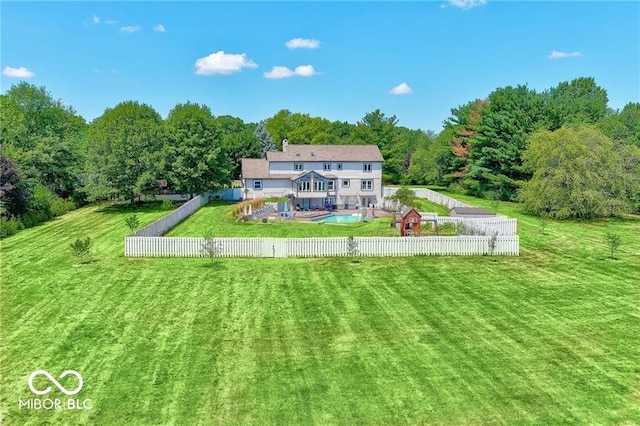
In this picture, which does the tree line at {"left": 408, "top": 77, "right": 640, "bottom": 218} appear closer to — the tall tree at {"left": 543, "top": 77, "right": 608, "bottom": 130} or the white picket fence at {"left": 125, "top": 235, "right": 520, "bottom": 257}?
the tall tree at {"left": 543, "top": 77, "right": 608, "bottom": 130}

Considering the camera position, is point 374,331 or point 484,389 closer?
point 484,389

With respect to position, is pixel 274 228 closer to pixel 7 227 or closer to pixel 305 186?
pixel 305 186

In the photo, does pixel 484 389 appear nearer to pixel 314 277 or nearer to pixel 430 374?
pixel 430 374

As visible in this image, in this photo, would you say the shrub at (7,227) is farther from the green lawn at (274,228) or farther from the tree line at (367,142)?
the green lawn at (274,228)

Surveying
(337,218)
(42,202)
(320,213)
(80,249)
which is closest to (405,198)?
(337,218)

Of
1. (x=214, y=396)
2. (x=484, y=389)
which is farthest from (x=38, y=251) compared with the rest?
(x=484, y=389)

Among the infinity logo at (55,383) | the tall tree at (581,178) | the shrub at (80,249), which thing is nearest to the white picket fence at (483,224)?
the tall tree at (581,178)

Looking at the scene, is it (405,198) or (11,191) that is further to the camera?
(405,198)
